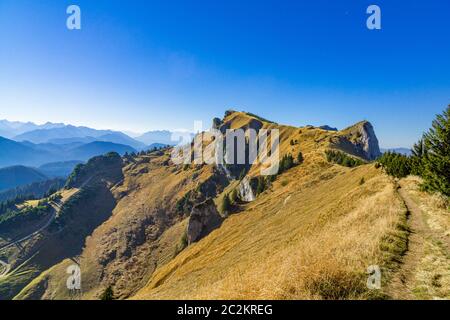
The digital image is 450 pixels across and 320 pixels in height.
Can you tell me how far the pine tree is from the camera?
21.3 metres

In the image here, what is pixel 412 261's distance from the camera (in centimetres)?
1184

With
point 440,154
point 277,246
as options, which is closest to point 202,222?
point 277,246

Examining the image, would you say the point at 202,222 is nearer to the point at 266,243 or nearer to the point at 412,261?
the point at 266,243

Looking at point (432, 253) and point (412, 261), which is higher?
point (432, 253)

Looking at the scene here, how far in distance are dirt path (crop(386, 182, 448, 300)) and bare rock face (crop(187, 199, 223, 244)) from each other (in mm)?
95923

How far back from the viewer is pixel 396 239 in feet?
46.2

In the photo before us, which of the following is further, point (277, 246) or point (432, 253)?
point (277, 246)

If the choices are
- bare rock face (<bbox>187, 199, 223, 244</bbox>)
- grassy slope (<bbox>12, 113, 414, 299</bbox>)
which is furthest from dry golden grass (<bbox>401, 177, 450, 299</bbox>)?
bare rock face (<bbox>187, 199, 223, 244</bbox>)

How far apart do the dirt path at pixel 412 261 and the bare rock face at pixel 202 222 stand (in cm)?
9592

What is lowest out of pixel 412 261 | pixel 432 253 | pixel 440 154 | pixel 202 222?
pixel 202 222

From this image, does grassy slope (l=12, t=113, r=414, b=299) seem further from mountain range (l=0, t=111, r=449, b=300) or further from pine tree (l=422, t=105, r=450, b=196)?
pine tree (l=422, t=105, r=450, b=196)

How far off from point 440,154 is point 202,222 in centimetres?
9936
